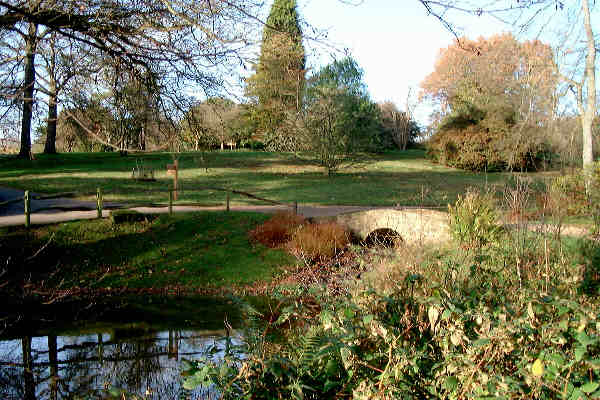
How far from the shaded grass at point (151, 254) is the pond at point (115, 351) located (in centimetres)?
189

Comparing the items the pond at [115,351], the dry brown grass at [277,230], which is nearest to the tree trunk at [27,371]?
the pond at [115,351]

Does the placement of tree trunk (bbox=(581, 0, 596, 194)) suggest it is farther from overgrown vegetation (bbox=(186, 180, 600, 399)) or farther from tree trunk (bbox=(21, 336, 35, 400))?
tree trunk (bbox=(21, 336, 35, 400))

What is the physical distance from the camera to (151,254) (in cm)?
1366

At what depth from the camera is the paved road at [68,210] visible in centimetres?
1416

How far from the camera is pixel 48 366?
24.4 feet

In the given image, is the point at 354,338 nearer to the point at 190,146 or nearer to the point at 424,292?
the point at 424,292

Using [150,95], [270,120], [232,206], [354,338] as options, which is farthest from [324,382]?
[270,120]

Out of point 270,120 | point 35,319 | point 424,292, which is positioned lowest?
point 35,319

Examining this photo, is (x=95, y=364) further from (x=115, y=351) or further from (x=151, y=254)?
(x=151, y=254)

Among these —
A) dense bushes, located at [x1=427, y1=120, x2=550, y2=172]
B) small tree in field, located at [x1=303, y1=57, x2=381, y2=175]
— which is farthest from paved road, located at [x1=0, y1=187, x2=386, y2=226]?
dense bushes, located at [x1=427, y1=120, x2=550, y2=172]

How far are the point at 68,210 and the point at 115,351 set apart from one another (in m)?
9.15

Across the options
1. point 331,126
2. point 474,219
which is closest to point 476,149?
point 331,126

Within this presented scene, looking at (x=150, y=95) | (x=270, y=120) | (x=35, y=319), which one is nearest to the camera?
(x=150, y=95)

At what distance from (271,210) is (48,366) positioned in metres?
10.1
